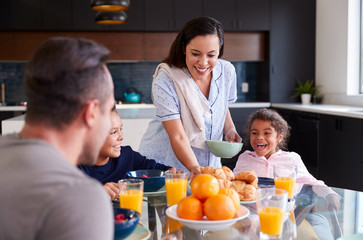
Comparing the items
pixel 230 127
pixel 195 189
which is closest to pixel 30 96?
pixel 195 189

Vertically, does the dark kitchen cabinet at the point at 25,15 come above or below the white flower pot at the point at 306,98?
above

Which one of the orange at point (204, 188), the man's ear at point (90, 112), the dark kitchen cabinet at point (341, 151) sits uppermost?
the man's ear at point (90, 112)

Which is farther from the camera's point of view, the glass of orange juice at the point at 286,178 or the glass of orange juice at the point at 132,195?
the glass of orange juice at the point at 286,178

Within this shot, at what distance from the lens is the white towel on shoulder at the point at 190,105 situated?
88.3 inches

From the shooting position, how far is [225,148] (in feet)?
6.61

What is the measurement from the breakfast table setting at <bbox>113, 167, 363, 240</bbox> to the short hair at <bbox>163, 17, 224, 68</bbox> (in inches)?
28.8

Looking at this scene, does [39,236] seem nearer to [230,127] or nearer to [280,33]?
[230,127]

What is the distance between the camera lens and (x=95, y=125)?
2.90 feet

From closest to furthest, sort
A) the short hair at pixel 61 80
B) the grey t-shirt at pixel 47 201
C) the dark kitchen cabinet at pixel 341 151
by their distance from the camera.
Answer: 1. the grey t-shirt at pixel 47 201
2. the short hair at pixel 61 80
3. the dark kitchen cabinet at pixel 341 151

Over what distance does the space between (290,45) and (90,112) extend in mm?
5606

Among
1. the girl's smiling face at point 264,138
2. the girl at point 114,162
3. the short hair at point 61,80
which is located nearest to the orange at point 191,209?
the short hair at point 61,80

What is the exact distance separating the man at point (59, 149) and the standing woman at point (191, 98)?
119 cm

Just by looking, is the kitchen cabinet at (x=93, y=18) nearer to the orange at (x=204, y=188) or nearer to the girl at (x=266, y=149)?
the girl at (x=266, y=149)

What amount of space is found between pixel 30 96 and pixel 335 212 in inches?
44.0
